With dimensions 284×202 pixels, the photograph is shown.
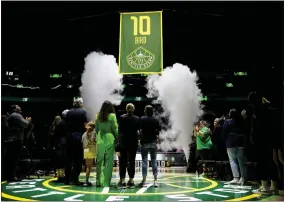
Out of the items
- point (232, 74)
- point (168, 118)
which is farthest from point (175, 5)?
point (232, 74)

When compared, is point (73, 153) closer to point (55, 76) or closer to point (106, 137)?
point (106, 137)

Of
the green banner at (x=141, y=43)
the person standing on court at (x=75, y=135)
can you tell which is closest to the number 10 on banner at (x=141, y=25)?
the green banner at (x=141, y=43)

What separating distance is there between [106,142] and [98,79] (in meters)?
12.5

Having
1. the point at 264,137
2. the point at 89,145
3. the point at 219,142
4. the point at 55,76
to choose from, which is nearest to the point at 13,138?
the point at 89,145

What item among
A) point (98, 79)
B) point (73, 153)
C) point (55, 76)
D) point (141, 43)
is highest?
→ point (55, 76)

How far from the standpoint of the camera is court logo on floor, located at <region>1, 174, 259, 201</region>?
4.94m

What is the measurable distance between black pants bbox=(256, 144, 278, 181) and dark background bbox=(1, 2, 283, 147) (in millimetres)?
1652

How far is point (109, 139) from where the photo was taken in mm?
6055

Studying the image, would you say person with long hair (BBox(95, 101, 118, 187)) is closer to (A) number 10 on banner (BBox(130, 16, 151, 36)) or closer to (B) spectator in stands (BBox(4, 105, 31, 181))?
(B) spectator in stands (BBox(4, 105, 31, 181))

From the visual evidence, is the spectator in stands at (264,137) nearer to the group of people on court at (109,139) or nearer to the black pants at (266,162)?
the black pants at (266,162)

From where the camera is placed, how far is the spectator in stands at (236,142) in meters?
6.60

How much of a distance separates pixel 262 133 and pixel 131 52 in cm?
375

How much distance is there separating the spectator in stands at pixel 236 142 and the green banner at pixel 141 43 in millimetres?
2077

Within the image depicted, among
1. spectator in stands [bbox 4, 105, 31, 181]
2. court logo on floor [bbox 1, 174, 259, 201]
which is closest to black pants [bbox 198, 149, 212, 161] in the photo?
court logo on floor [bbox 1, 174, 259, 201]
